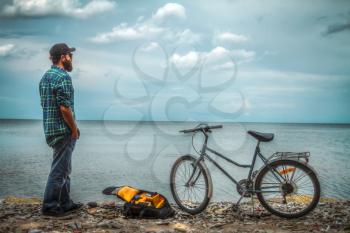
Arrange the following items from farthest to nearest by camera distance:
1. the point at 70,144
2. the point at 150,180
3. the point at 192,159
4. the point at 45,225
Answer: the point at 150,180
the point at 192,159
the point at 70,144
the point at 45,225

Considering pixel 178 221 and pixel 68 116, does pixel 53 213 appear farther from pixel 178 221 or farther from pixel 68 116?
pixel 178 221

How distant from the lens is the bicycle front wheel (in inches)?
260

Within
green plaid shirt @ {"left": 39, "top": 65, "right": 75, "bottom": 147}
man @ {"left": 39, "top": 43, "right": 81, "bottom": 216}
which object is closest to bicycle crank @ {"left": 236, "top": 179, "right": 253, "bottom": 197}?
man @ {"left": 39, "top": 43, "right": 81, "bottom": 216}

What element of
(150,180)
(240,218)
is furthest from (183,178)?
(150,180)

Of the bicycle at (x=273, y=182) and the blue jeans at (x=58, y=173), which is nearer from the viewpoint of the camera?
the bicycle at (x=273, y=182)

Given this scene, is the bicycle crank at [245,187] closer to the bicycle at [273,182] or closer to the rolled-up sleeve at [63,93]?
the bicycle at [273,182]

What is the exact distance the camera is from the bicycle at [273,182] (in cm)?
616

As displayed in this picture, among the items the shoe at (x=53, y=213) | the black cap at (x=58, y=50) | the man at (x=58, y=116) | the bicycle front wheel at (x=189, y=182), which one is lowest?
the shoe at (x=53, y=213)

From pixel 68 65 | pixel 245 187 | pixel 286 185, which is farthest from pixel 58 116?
pixel 286 185

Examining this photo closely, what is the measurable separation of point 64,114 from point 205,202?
9.40 ft

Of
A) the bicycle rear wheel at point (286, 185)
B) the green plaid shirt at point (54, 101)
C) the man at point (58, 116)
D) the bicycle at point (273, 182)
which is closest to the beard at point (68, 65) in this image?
the man at point (58, 116)

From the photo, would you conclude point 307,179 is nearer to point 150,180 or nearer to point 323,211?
point 323,211

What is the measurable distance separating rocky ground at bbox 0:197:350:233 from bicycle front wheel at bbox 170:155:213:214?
0.19m

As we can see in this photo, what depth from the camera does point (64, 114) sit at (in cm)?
609
